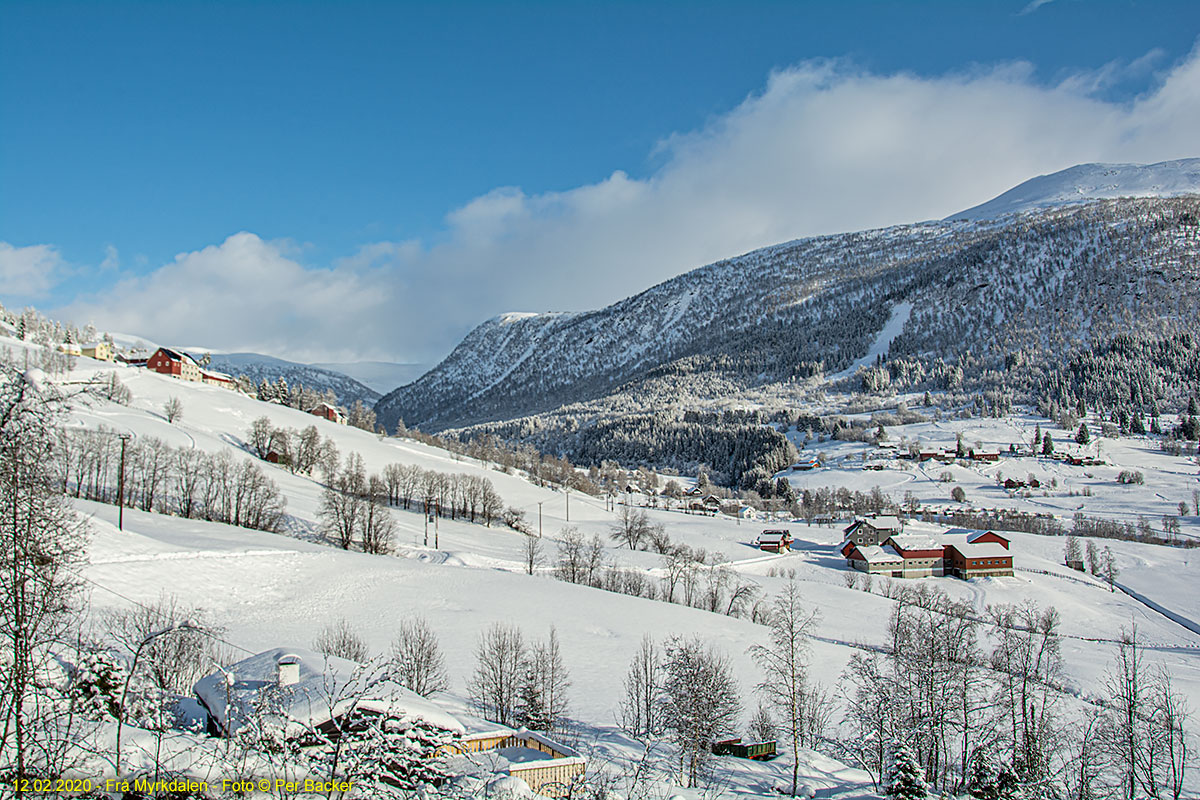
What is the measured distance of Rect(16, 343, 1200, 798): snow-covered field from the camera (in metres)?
31.5

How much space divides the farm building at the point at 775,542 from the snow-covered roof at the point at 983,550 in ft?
61.4

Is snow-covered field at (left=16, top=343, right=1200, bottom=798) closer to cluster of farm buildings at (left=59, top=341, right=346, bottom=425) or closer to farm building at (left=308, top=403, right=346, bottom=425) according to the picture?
cluster of farm buildings at (left=59, top=341, right=346, bottom=425)

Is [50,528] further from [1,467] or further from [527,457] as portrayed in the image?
[527,457]

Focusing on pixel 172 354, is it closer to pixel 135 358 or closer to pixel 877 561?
pixel 135 358

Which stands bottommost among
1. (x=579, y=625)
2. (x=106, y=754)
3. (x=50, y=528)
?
(x=579, y=625)

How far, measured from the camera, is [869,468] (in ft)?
529

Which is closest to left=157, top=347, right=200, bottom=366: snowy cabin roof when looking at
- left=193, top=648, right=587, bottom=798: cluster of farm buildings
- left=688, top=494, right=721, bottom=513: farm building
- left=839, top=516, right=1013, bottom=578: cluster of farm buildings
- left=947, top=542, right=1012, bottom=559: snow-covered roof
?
left=688, top=494, right=721, bottom=513: farm building

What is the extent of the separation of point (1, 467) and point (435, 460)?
3996 inches

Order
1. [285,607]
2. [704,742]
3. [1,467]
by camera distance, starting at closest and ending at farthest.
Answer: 1. [1,467]
2. [704,742]
3. [285,607]

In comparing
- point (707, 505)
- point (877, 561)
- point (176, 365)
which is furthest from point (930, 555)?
point (176, 365)

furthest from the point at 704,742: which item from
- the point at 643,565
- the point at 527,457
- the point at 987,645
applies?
the point at 527,457

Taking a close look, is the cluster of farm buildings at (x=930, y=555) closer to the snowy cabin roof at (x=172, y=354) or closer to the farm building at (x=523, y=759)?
the farm building at (x=523, y=759)

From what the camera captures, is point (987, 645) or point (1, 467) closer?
point (1, 467)

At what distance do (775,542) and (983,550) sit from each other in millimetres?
22357
